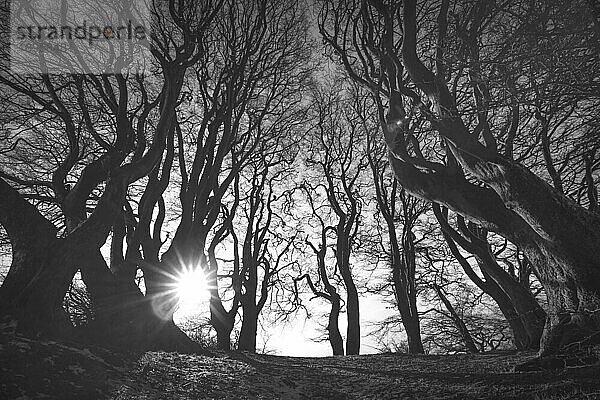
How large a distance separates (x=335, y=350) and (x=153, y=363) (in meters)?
10.4

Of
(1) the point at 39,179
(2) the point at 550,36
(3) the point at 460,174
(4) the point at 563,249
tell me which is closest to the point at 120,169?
(1) the point at 39,179

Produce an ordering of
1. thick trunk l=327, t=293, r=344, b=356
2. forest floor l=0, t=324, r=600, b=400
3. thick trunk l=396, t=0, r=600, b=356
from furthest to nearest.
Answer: thick trunk l=327, t=293, r=344, b=356 → thick trunk l=396, t=0, r=600, b=356 → forest floor l=0, t=324, r=600, b=400

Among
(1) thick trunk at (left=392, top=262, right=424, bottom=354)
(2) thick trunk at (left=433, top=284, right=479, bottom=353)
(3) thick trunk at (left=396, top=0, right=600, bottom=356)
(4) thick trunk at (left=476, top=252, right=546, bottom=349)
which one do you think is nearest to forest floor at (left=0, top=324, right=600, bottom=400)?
(3) thick trunk at (left=396, top=0, right=600, bottom=356)

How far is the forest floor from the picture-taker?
424cm

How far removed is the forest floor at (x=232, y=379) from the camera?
167 inches

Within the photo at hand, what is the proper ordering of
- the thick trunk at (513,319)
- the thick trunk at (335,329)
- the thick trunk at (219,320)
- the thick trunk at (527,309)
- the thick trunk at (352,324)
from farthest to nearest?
1. the thick trunk at (335,329)
2. the thick trunk at (352,324)
3. the thick trunk at (219,320)
4. the thick trunk at (513,319)
5. the thick trunk at (527,309)

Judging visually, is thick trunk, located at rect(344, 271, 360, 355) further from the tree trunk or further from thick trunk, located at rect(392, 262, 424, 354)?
thick trunk, located at rect(392, 262, 424, 354)

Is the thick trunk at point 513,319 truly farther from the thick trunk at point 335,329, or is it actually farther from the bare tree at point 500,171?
the thick trunk at point 335,329

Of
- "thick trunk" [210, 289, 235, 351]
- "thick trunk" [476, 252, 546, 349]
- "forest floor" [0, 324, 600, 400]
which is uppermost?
"thick trunk" [210, 289, 235, 351]

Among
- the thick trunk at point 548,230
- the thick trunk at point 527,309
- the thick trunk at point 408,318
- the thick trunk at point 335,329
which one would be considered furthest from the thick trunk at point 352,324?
the thick trunk at point 548,230

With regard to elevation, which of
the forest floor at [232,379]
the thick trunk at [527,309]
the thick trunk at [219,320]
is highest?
the thick trunk at [219,320]

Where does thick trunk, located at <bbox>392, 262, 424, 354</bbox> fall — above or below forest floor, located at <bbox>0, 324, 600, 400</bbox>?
above

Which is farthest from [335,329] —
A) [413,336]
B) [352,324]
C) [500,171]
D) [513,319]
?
[500,171]

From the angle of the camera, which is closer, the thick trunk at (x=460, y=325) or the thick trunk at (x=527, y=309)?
the thick trunk at (x=527, y=309)
